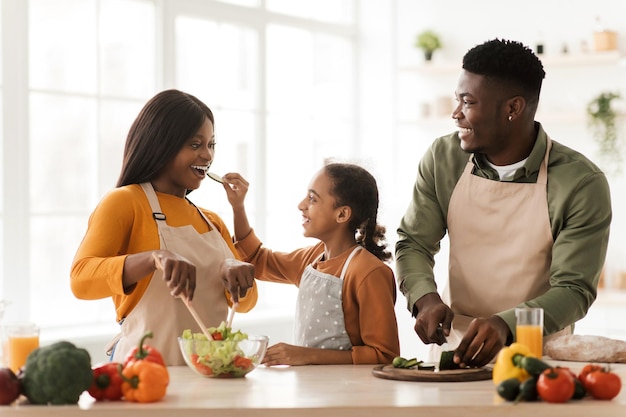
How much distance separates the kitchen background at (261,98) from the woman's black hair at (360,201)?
22cm

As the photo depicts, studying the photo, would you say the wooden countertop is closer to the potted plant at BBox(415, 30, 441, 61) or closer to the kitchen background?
the kitchen background

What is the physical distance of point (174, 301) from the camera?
2.57 m

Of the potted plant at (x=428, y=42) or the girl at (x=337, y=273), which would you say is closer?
the girl at (x=337, y=273)

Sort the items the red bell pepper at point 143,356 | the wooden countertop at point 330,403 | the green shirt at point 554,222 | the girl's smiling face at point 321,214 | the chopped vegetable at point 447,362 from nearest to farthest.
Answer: the wooden countertop at point 330,403 < the red bell pepper at point 143,356 < the chopped vegetable at point 447,362 < the green shirt at point 554,222 < the girl's smiling face at point 321,214

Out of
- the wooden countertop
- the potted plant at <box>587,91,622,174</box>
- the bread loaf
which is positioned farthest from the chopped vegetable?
the potted plant at <box>587,91,622,174</box>

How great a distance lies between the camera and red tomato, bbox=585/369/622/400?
1.99 metres

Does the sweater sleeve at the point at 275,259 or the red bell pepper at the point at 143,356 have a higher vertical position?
the sweater sleeve at the point at 275,259

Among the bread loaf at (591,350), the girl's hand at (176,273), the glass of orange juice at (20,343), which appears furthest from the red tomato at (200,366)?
the bread loaf at (591,350)

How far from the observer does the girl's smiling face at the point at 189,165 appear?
265cm

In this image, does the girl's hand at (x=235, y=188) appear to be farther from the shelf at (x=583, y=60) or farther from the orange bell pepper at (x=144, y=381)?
the shelf at (x=583, y=60)

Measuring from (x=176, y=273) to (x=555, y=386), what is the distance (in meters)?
0.93

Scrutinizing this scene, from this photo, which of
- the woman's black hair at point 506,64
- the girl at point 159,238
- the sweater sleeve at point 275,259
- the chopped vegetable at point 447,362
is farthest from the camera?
the sweater sleeve at point 275,259

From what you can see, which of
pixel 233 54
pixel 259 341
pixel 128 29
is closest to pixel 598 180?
pixel 259 341

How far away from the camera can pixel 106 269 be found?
2.38 metres
